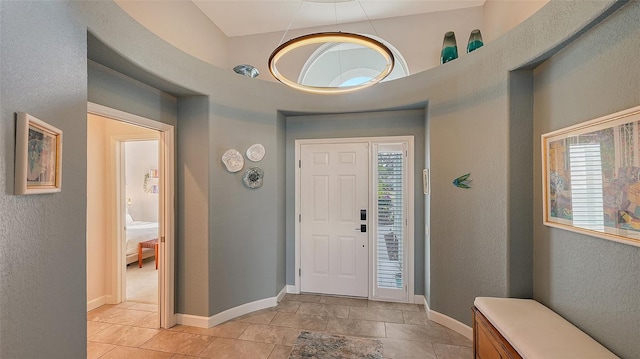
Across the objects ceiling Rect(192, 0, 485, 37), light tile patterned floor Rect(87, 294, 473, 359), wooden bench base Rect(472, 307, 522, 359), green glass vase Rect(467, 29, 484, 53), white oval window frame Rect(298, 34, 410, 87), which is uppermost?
ceiling Rect(192, 0, 485, 37)

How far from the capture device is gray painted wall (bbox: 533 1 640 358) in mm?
1369

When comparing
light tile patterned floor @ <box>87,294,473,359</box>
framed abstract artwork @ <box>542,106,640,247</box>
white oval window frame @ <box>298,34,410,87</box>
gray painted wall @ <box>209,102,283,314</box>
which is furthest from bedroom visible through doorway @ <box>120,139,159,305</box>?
framed abstract artwork @ <box>542,106,640,247</box>

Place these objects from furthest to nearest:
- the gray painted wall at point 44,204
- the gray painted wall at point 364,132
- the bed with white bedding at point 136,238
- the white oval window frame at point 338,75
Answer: the bed with white bedding at point 136,238, the white oval window frame at point 338,75, the gray painted wall at point 364,132, the gray painted wall at point 44,204

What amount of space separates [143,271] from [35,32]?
462 cm

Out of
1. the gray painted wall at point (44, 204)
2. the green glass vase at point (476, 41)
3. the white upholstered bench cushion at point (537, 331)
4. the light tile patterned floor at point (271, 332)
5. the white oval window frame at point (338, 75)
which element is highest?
the white oval window frame at point (338, 75)

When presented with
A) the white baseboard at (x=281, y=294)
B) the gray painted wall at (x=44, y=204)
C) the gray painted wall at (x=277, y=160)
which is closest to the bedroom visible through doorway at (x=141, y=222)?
the white baseboard at (x=281, y=294)

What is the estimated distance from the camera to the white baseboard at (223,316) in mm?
2844

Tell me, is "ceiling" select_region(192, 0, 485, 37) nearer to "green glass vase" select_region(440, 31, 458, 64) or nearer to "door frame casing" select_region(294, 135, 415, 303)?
"green glass vase" select_region(440, 31, 458, 64)

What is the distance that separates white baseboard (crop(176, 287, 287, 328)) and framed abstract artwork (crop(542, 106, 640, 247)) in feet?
10.0

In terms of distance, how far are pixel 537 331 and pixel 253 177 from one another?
9.33 ft

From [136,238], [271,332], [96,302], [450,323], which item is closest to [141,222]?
[136,238]

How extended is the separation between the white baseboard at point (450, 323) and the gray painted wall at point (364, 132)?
1.51 feet

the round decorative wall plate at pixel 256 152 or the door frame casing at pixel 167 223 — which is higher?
the round decorative wall plate at pixel 256 152

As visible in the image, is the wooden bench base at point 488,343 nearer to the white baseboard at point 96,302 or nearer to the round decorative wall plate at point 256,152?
the round decorative wall plate at point 256,152
